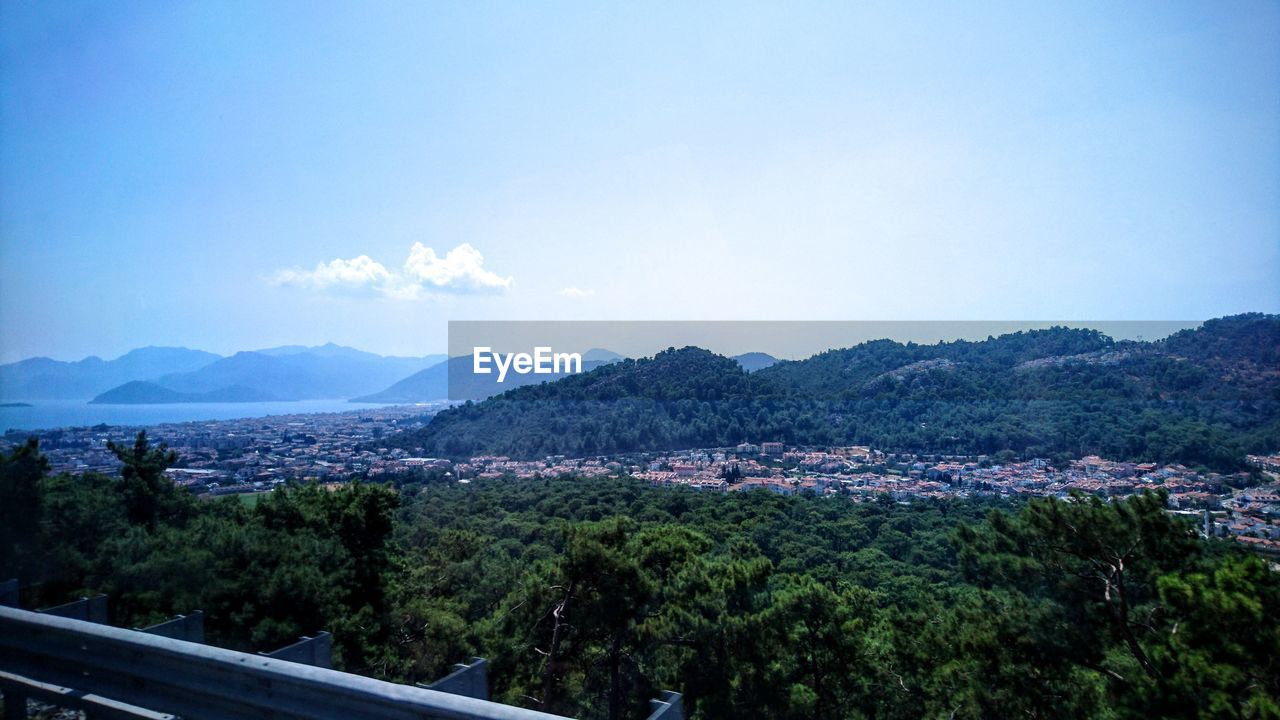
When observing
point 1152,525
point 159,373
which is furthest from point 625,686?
point 159,373

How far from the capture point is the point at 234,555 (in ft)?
17.6

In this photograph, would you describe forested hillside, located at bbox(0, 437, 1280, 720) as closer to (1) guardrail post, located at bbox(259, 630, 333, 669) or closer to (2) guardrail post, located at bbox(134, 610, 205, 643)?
(2) guardrail post, located at bbox(134, 610, 205, 643)

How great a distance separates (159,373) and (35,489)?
5347 centimetres

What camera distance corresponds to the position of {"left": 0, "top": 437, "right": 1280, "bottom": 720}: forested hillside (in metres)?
4.14

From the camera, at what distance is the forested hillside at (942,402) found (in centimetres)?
3306

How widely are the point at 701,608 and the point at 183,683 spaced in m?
4.88

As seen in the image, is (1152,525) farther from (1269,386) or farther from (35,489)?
(1269,386)

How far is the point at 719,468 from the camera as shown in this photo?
130 feet

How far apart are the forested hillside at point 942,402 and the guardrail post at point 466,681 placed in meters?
35.6

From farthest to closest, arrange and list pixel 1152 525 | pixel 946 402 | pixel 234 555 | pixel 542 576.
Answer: pixel 946 402 < pixel 542 576 < pixel 234 555 < pixel 1152 525

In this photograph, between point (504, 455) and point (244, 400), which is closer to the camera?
point (504, 455)

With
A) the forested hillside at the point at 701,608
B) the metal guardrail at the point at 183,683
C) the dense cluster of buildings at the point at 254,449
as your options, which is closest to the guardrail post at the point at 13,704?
the metal guardrail at the point at 183,683

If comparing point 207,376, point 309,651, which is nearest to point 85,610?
point 309,651

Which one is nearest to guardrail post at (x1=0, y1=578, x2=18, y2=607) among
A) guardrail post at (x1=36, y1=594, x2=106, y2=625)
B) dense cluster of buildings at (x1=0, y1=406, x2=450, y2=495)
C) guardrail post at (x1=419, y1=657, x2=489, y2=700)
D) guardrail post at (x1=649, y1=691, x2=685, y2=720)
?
guardrail post at (x1=36, y1=594, x2=106, y2=625)
